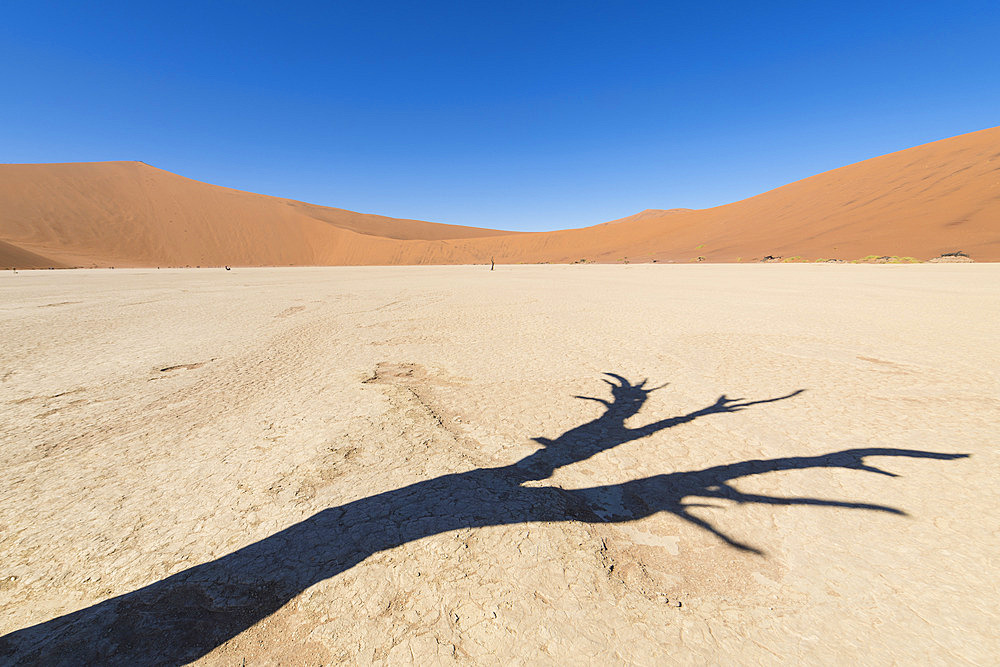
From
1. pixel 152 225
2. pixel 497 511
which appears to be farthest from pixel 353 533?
pixel 152 225

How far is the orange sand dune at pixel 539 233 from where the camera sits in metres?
29.6

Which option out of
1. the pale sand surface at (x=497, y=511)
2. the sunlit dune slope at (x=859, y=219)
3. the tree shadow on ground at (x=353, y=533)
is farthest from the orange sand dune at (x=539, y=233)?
the tree shadow on ground at (x=353, y=533)

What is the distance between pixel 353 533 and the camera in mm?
1775

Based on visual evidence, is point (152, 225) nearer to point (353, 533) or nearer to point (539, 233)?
point (539, 233)

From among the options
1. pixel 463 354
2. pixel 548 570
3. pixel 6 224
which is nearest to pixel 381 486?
pixel 548 570

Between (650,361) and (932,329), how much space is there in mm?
4786

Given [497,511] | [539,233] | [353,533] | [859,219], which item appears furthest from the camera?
[539,233]

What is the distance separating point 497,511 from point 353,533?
65cm

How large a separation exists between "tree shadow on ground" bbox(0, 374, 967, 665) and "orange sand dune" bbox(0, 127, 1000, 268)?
31998 mm

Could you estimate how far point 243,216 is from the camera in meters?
60.4

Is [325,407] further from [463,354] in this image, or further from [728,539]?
[728,539]

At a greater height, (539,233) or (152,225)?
(539,233)

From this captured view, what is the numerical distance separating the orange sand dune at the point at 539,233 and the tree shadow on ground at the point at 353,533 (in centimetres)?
3200

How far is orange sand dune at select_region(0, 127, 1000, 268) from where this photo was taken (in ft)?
97.2
